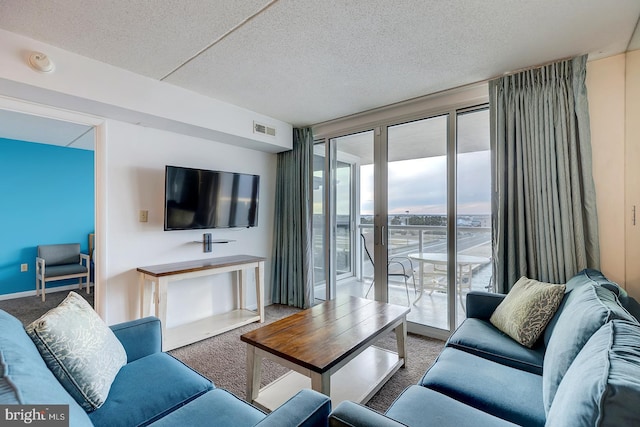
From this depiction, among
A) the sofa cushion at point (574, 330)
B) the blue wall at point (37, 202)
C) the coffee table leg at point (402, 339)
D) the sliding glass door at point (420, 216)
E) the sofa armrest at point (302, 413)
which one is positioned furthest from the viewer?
the blue wall at point (37, 202)

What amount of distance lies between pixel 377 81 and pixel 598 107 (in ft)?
5.41

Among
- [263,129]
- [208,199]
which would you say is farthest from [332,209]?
[208,199]

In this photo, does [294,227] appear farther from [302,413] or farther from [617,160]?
[617,160]

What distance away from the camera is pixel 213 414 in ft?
3.70

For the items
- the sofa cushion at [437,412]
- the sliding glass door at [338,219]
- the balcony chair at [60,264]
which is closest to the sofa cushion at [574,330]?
the sofa cushion at [437,412]

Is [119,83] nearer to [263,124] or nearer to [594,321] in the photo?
[263,124]

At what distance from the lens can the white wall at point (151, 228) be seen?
260 centimetres

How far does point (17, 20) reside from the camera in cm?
171

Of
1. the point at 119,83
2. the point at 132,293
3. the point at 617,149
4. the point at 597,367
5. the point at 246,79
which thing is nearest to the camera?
the point at 597,367

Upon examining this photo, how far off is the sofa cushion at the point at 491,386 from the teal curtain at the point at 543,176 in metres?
1.11

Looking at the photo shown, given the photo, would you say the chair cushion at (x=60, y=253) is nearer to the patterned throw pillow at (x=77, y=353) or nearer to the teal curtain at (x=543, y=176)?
the patterned throw pillow at (x=77, y=353)

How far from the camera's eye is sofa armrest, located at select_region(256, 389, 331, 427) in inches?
35.3

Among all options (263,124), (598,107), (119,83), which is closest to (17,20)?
(119,83)

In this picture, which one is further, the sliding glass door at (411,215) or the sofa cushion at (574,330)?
the sliding glass door at (411,215)
